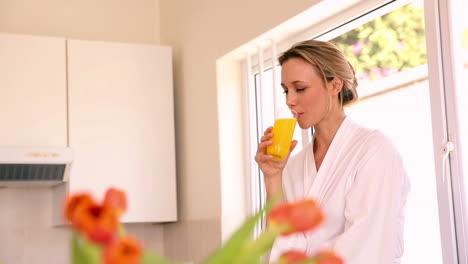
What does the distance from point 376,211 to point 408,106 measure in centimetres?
57

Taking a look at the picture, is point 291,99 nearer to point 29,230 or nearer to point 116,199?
point 116,199

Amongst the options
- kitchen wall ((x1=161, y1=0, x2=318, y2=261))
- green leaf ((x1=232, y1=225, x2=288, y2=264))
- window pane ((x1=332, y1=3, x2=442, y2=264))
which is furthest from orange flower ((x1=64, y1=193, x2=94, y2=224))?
kitchen wall ((x1=161, y1=0, x2=318, y2=261))

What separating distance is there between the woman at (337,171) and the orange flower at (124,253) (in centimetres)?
152

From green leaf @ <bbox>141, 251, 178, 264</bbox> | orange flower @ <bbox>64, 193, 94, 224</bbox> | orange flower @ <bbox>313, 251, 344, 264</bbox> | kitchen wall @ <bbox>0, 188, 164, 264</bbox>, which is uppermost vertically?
orange flower @ <bbox>64, 193, 94, 224</bbox>

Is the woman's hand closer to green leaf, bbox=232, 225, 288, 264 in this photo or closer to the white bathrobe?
the white bathrobe

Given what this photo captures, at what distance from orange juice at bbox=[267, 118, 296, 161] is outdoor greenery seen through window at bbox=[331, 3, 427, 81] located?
542 millimetres

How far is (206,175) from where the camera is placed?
3.51 metres

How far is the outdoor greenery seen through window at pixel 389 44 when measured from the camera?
2.40 meters

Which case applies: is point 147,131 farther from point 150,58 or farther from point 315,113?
point 315,113

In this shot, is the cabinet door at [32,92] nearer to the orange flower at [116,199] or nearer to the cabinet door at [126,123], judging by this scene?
the cabinet door at [126,123]

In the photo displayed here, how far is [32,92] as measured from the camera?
350 cm

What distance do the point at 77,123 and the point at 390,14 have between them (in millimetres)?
1660

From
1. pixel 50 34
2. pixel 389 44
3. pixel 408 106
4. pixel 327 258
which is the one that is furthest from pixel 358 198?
Result: pixel 50 34

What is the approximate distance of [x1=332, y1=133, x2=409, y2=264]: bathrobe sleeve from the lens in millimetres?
1933
